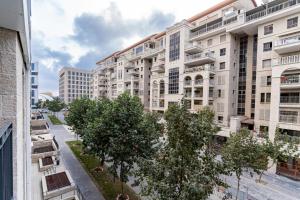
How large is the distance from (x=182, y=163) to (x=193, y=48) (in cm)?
2405

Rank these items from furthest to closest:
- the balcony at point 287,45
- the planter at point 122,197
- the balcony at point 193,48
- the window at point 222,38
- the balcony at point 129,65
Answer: the balcony at point 129,65
the balcony at point 193,48
the window at point 222,38
the balcony at point 287,45
the planter at point 122,197

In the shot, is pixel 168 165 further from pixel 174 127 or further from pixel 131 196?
pixel 131 196

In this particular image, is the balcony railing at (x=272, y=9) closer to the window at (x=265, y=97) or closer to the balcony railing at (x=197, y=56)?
the balcony railing at (x=197, y=56)

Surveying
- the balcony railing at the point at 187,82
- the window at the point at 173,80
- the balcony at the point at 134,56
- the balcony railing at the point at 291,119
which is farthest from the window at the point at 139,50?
the balcony railing at the point at 291,119

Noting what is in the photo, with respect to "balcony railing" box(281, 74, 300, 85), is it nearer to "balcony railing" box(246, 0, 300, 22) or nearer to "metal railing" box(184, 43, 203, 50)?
"balcony railing" box(246, 0, 300, 22)

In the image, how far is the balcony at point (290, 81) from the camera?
17.3 m

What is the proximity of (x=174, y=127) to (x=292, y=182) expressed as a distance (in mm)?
16751

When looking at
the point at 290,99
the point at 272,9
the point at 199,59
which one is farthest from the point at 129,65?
the point at 290,99

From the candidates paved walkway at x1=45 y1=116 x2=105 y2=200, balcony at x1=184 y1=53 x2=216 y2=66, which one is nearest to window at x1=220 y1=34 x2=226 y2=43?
balcony at x1=184 y1=53 x2=216 y2=66

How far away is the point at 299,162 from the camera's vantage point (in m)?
16.4

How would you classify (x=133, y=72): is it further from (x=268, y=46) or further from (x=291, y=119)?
(x=291, y=119)

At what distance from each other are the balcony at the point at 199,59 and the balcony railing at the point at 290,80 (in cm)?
969

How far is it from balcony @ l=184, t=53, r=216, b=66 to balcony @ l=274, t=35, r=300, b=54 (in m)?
8.18

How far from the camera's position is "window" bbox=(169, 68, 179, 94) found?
2933 cm
